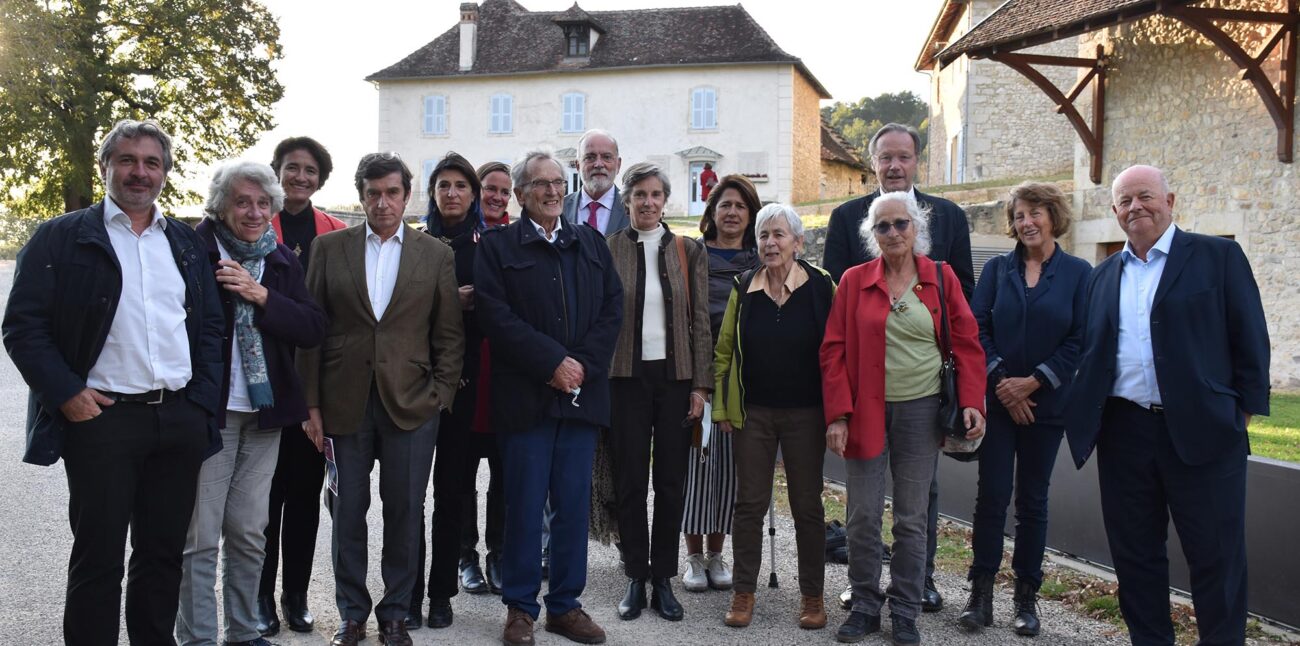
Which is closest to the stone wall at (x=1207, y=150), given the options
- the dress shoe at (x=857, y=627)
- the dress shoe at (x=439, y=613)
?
the dress shoe at (x=857, y=627)

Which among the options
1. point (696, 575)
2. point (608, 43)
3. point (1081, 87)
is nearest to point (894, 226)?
point (696, 575)

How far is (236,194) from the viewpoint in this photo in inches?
159

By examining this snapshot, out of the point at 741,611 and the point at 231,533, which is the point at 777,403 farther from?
the point at 231,533

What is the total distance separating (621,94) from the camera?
38344 mm

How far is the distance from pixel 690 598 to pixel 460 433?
149 centimetres

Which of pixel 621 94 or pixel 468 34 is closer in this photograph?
pixel 621 94

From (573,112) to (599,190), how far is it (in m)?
33.9

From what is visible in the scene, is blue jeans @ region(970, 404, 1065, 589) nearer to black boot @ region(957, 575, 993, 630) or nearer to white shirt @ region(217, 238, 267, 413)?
black boot @ region(957, 575, 993, 630)

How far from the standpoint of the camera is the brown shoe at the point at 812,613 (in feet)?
15.7

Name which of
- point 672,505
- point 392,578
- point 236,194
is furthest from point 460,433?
point 236,194

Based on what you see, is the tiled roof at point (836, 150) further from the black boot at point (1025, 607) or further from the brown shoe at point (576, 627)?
the brown shoe at point (576, 627)

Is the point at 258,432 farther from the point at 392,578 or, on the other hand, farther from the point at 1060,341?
the point at 1060,341

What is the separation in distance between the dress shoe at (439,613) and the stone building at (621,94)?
3254 centimetres

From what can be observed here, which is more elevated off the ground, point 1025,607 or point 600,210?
point 600,210
